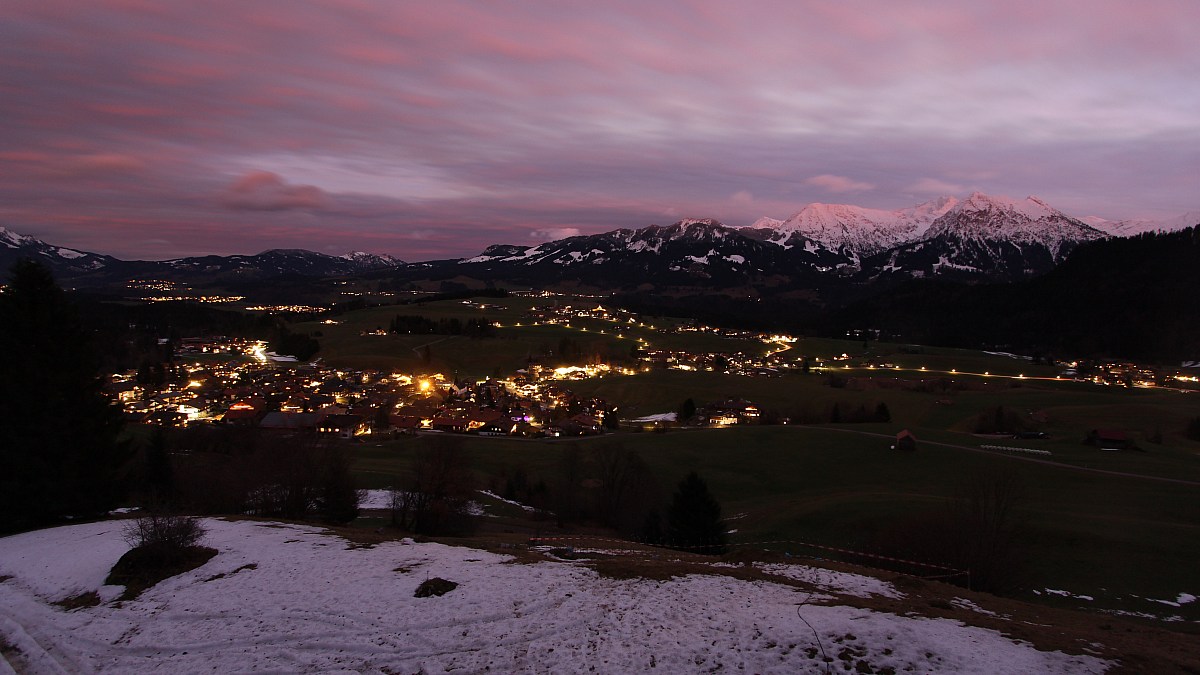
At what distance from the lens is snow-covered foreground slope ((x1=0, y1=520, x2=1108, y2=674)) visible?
12.5 metres

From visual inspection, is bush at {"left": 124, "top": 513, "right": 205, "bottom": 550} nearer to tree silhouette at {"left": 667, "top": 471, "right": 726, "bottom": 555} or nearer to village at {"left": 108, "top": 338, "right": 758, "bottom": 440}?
tree silhouette at {"left": 667, "top": 471, "right": 726, "bottom": 555}

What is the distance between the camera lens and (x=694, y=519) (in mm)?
34281

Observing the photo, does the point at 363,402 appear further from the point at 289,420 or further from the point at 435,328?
the point at 435,328

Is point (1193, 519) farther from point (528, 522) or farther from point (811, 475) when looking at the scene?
point (528, 522)

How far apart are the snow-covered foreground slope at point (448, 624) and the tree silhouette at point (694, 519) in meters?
14.5

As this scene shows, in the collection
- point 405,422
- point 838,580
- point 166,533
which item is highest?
point 166,533

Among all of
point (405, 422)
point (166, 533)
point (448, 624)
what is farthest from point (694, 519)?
point (405, 422)

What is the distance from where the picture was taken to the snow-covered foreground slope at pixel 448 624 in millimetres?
12469

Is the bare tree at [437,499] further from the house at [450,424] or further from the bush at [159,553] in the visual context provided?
the house at [450,424]

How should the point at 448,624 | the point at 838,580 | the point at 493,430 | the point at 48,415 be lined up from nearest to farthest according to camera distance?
the point at 448,624 → the point at 838,580 → the point at 48,415 → the point at 493,430

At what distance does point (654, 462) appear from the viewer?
200ft

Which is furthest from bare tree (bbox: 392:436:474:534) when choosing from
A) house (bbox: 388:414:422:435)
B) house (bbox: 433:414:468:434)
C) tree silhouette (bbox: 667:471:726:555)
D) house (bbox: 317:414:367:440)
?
house (bbox: 317:414:367:440)

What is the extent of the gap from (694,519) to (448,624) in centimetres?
2255

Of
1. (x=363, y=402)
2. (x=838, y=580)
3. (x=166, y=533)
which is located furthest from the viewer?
(x=363, y=402)
